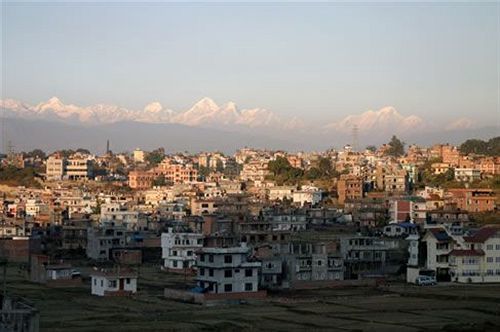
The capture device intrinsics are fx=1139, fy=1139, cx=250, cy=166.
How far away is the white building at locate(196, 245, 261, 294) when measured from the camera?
1197 inches

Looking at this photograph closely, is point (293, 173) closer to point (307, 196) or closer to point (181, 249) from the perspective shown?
point (307, 196)

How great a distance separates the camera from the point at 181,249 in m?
39.9

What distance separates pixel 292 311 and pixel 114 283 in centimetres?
621

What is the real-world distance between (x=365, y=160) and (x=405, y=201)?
148 feet

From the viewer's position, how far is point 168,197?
7381 cm

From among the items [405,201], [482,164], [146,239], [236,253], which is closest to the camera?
[236,253]

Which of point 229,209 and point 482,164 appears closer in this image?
point 229,209

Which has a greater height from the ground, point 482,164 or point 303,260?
point 482,164

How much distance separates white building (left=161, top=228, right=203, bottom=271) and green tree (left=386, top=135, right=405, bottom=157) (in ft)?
255

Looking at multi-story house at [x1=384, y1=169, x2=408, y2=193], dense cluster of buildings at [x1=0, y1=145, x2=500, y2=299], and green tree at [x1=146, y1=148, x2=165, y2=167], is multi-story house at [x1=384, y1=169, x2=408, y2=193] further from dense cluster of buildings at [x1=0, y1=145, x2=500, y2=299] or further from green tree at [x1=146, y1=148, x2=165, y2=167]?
green tree at [x1=146, y1=148, x2=165, y2=167]

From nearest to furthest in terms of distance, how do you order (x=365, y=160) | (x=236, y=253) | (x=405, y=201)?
(x=236, y=253) < (x=405, y=201) < (x=365, y=160)

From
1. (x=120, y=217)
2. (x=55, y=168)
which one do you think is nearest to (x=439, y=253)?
(x=120, y=217)

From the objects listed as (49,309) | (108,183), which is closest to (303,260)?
(49,309)

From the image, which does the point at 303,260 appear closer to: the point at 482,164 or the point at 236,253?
the point at 236,253
